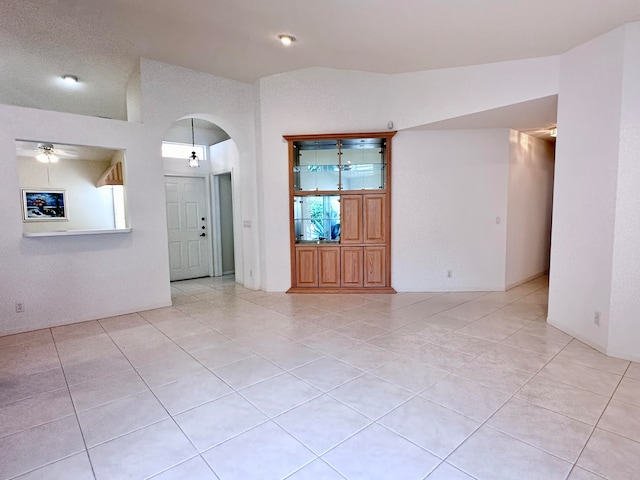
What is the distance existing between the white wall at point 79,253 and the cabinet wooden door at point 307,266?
6.35ft

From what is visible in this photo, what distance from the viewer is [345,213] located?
17.5 feet

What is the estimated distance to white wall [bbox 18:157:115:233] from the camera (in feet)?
22.5

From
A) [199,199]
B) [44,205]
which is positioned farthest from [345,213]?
[44,205]

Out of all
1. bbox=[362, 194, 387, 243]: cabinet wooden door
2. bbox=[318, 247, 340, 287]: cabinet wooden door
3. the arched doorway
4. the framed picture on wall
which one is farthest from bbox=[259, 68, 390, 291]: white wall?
the framed picture on wall

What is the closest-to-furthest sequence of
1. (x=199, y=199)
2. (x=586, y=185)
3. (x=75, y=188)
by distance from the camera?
1. (x=586, y=185)
2. (x=199, y=199)
3. (x=75, y=188)

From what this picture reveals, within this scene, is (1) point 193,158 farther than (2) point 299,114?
Yes

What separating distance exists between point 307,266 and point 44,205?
5.76 meters

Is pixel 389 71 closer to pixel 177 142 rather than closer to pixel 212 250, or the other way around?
pixel 177 142

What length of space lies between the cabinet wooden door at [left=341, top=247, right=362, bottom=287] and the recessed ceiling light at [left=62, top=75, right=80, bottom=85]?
4.64 meters

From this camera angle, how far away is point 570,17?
2943 millimetres

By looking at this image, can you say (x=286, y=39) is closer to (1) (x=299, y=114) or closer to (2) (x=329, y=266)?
(1) (x=299, y=114)

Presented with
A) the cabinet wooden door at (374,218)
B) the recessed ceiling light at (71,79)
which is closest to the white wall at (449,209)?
the cabinet wooden door at (374,218)

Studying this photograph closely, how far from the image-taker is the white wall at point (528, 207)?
212 inches

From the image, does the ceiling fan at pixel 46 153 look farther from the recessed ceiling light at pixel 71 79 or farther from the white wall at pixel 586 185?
the white wall at pixel 586 185
